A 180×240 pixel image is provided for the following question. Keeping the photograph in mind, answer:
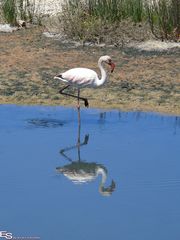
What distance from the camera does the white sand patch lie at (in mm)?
16312

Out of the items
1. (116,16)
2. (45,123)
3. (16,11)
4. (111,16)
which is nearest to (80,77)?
(45,123)

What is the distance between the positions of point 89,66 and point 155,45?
1.87m

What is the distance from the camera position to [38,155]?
974 cm

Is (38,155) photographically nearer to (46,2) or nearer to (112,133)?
(112,133)

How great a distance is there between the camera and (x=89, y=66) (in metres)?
15.3

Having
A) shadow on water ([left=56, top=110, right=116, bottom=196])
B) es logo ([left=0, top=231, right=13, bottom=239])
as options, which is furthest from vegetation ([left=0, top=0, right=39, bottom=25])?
es logo ([left=0, top=231, right=13, bottom=239])

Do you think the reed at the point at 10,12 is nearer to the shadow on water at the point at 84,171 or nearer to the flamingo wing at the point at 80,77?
the flamingo wing at the point at 80,77

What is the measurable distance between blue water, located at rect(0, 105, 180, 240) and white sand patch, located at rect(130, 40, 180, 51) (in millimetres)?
4236

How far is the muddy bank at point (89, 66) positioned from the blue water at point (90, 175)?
27.5 inches

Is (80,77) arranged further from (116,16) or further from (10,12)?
(10,12)

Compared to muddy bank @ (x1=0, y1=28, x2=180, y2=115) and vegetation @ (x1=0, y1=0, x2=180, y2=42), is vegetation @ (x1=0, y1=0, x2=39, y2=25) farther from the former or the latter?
muddy bank @ (x1=0, y1=28, x2=180, y2=115)

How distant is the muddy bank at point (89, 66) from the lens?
43.0 feet

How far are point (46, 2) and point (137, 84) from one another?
25.1ft

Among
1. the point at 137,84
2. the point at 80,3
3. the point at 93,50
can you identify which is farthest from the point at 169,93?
the point at 80,3
